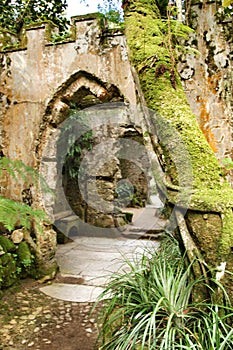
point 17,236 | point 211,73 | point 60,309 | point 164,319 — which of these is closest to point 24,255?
point 17,236

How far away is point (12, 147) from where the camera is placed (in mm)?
4004

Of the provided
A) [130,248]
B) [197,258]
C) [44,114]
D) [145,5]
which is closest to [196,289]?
[197,258]

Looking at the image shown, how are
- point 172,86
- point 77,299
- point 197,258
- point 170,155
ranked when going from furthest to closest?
point 77,299, point 172,86, point 170,155, point 197,258

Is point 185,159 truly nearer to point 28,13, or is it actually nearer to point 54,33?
point 54,33

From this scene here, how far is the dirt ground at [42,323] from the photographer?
8.31 feet

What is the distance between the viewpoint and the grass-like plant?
150 centimetres

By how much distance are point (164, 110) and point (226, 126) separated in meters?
0.79

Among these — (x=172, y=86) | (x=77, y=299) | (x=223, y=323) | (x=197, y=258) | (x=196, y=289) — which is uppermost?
(x=172, y=86)

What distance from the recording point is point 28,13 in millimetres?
5738

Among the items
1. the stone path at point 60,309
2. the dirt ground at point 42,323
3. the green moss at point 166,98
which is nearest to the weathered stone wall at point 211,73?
the green moss at point 166,98

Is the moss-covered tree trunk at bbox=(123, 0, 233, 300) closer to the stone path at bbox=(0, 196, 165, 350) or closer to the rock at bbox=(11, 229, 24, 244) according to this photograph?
the stone path at bbox=(0, 196, 165, 350)

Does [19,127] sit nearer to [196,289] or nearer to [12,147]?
[12,147]

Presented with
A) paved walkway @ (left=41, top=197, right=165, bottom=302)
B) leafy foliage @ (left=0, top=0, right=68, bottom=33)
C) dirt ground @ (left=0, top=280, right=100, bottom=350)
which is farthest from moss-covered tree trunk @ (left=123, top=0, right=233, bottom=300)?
leafy foliage @ (left=0, top=0, right=68, bottom=33)

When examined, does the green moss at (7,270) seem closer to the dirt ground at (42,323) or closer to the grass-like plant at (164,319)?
the dirt ground at (42,323)
